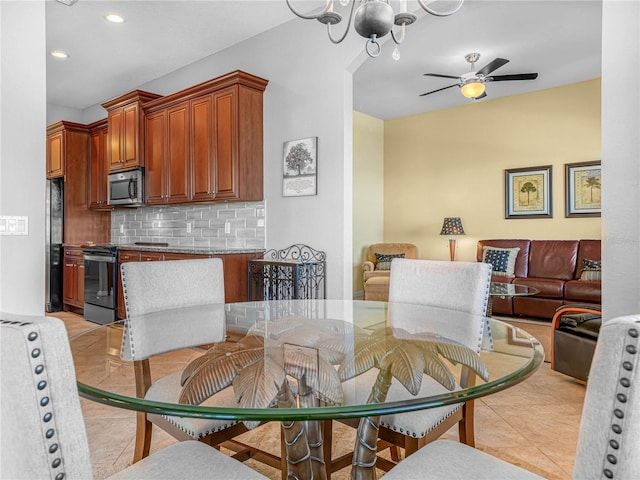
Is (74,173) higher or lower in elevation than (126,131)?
lower

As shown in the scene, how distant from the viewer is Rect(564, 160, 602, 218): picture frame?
5.53 m

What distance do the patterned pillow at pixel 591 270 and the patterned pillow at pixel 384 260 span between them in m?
2.39

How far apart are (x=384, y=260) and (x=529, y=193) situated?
2.25 meters

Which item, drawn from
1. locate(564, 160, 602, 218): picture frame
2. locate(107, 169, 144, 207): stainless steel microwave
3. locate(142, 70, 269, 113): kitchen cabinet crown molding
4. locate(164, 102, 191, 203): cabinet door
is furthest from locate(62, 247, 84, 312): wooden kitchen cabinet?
locate(564, 160, 602, 218): picture frame

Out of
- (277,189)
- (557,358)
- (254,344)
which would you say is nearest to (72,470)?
(254,344)

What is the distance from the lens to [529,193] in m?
6.04

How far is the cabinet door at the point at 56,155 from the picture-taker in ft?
19.1

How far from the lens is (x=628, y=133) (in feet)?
6.40

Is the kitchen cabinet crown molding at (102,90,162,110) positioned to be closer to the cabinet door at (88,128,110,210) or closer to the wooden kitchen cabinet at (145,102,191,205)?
the wooden kitchen cabinet at (145,102,191,205)

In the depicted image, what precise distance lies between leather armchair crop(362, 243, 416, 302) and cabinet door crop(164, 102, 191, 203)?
2.82m

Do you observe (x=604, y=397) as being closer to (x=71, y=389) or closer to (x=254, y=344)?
(x=71, y=389)

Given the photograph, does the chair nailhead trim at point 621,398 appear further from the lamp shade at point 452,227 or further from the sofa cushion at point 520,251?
the lamp shade at point 452,227

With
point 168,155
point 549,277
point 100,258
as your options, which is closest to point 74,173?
point 100,258

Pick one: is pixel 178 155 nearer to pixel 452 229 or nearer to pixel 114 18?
pixel 114 18
